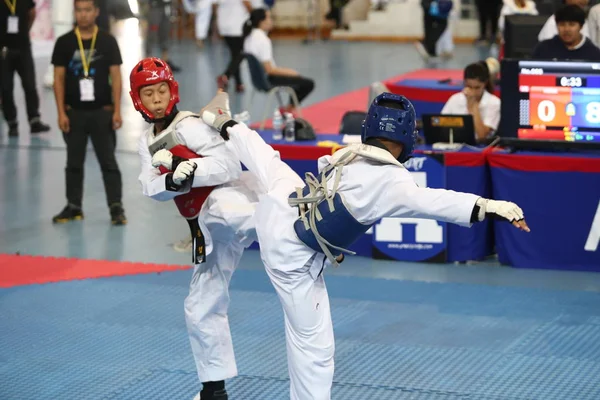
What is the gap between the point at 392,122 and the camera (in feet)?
13.2

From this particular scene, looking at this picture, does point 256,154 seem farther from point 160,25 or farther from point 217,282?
point 160,25

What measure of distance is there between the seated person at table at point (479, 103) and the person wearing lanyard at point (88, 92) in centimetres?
298

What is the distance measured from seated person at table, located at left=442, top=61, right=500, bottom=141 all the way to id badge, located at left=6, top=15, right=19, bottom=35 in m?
Result: 6.00

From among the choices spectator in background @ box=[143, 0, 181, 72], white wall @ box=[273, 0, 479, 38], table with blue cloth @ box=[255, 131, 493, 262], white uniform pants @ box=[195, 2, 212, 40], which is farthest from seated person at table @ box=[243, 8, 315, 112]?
white wall @ box=[273, 0, 479, 38]

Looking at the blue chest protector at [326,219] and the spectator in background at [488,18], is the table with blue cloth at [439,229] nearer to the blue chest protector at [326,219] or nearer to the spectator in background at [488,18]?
the blue chest protector at [326,219]

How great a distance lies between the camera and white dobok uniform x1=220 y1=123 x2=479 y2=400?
13.0 feet

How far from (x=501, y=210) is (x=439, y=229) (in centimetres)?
408

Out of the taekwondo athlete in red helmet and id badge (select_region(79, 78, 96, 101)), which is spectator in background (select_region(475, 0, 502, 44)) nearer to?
id badge (select_region(79, 78, 96, 101))

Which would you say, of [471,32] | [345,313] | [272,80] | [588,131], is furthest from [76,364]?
[471,32]

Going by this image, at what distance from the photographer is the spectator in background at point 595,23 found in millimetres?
10055

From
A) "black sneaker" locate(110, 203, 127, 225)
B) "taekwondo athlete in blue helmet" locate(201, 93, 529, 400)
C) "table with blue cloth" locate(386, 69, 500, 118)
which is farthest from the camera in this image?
"table with blue cloth" locate(386, 69, 500, 118)

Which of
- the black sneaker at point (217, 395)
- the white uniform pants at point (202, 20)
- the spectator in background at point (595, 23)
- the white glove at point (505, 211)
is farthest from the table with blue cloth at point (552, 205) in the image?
the white uniform pants at point (202, 20)

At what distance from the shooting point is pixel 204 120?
15.8ft

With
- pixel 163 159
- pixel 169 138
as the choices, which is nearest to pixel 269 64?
pixel 169 138
